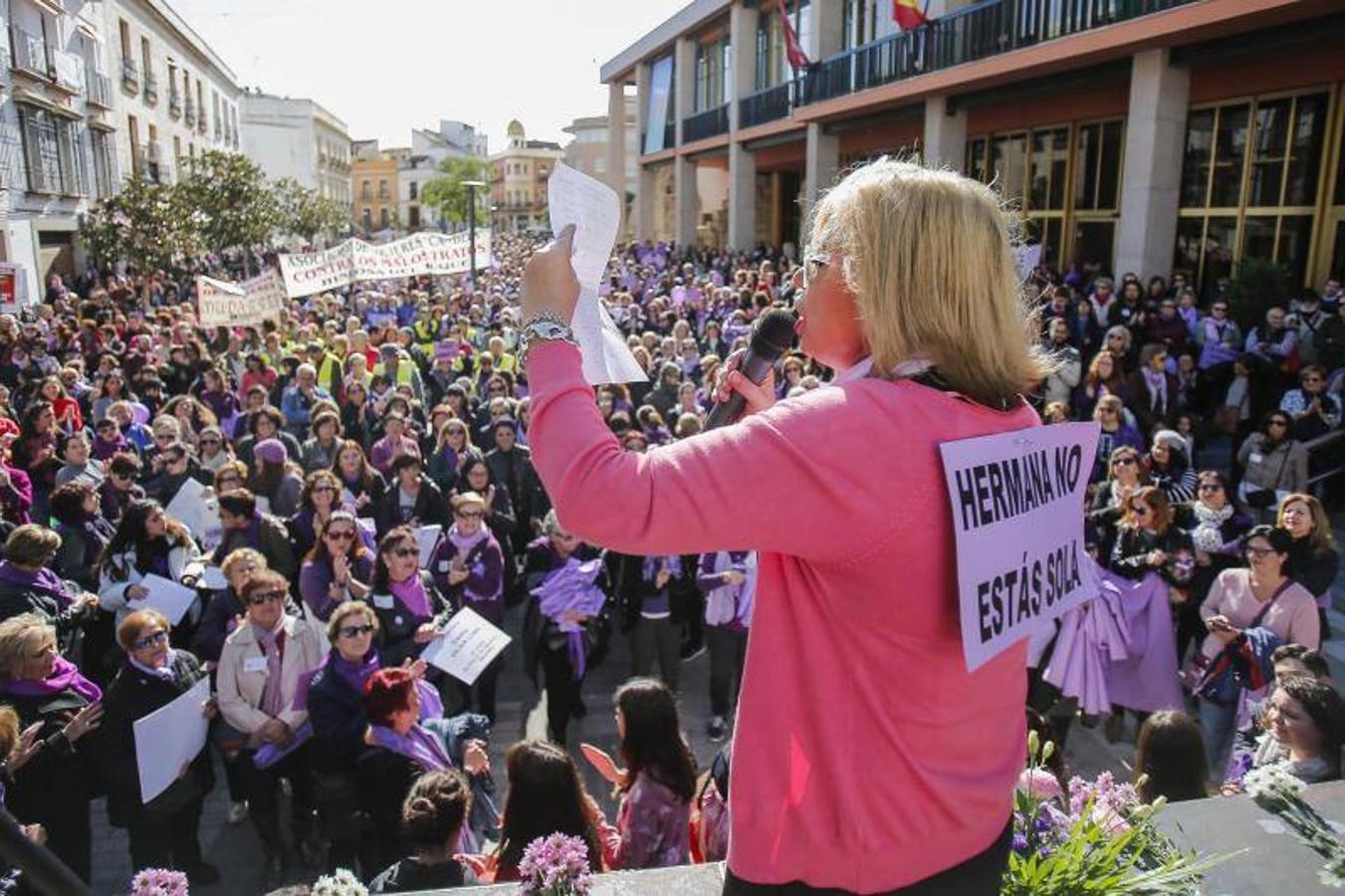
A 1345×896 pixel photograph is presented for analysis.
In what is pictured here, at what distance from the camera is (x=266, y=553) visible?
6418mm

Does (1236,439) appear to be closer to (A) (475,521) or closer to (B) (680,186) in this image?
(A) (475,521)

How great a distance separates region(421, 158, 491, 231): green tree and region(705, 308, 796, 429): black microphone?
284ft

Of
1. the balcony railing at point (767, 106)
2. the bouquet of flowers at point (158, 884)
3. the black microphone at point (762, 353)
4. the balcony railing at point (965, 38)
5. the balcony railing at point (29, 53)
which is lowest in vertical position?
the bouquet of flowers at point (158, 884)

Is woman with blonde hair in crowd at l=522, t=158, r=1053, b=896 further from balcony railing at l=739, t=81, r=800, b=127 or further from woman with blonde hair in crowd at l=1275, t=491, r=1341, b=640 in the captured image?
balcony railing at l=739, t=81, r=800, b=127

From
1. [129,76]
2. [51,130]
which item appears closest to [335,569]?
[51,130]

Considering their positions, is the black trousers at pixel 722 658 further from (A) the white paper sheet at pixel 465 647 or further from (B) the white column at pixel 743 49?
(B) the white column at pixel 743 49

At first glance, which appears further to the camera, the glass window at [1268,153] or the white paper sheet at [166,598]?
Answer: the glass window at [1268,153]

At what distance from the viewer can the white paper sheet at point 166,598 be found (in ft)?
18.7

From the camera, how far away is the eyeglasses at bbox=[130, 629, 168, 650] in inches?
176

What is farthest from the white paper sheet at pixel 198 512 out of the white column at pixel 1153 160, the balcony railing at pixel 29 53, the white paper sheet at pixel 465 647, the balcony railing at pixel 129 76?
the balcony railing at pixel 129 76

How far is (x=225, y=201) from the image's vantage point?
29.0 metres

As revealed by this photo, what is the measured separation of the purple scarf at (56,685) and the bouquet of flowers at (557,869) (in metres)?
3.38

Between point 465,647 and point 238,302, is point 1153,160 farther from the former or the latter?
point 238,302

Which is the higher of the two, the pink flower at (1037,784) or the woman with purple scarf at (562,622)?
the pink flower at (1037,784)
